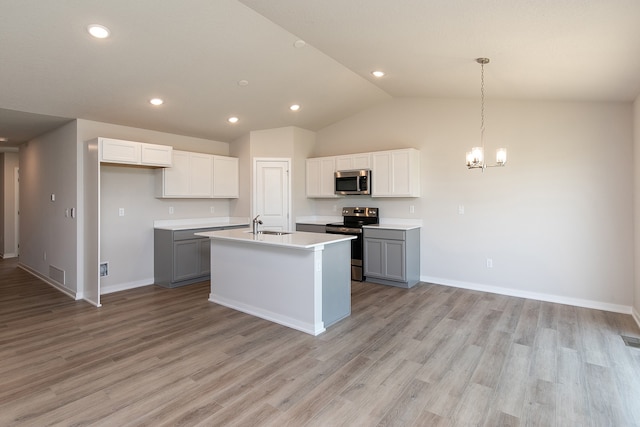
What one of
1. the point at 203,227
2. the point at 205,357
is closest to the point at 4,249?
the point at 203,227

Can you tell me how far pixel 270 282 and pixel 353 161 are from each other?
9.45ft

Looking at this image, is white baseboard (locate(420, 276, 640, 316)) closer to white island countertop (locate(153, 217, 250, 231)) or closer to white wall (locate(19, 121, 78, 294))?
white island countertop (locate(153, 217, 250, 231))

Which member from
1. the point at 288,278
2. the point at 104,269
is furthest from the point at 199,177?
the point at 288,278

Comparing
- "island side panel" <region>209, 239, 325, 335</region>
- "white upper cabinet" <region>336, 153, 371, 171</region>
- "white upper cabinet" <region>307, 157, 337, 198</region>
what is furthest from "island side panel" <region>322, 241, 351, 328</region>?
"white upper cabinet" <region>307, 157, 337, 198</region>

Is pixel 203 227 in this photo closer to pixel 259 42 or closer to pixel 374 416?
pixel 259 42

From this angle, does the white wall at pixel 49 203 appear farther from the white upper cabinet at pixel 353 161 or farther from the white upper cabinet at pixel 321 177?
the white upper cabinet at pixel 353 161

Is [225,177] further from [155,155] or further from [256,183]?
[155,155]

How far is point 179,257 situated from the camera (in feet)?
17.1

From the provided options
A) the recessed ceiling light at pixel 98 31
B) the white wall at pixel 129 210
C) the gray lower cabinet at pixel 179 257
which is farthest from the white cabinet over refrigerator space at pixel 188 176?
the recessed ceiling light at pixel 98 31

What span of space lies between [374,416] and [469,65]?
10.7 feet

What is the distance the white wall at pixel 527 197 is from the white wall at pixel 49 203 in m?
4.46

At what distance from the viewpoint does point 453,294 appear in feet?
15.7

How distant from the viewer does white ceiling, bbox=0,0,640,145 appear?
8.13 ft

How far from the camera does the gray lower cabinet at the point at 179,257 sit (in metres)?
5.14
